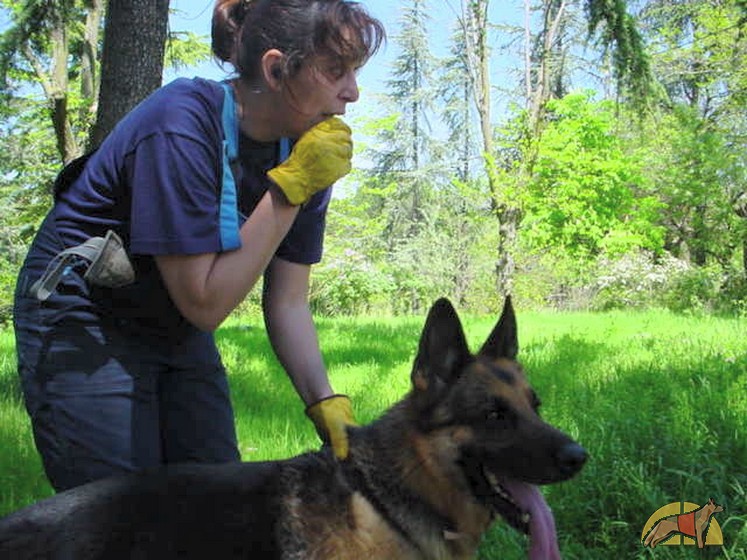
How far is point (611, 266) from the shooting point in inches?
802

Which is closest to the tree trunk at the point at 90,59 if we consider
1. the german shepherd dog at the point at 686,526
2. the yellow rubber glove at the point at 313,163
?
the yellow rubber glove at the point at 313,163

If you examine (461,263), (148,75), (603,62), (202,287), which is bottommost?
(461,263)

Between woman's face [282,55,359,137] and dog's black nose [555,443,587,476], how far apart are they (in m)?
1.33

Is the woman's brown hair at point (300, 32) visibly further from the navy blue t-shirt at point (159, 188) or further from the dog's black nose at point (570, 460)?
the dog's black nose at point (570, 460)

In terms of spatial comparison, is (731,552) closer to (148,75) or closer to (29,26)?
(148,75)

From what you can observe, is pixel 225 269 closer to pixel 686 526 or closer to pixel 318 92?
pixel 318 92

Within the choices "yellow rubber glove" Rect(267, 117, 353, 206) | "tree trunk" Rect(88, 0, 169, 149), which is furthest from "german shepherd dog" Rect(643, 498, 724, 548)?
"tree trunk" Rect(88, 0, 169, 149)

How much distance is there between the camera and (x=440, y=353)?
229 cm

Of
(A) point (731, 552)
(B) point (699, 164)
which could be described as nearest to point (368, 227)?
(B) point (699, 164)

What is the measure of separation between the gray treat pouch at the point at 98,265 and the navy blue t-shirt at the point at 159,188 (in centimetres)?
6

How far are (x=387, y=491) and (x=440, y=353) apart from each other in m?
0.49

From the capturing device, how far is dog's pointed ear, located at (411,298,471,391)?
2.27 m

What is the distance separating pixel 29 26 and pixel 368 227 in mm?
23718

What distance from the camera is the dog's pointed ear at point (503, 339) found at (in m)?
2.47
